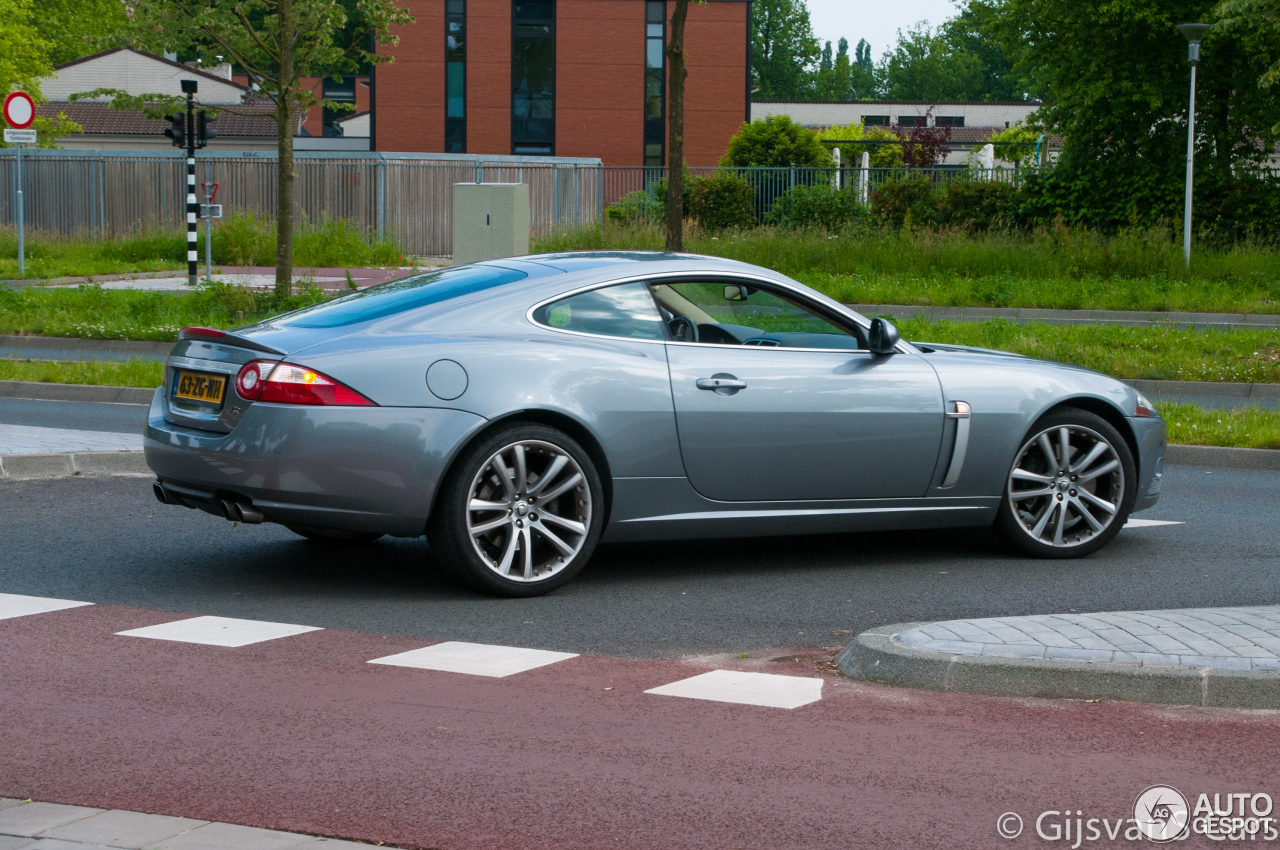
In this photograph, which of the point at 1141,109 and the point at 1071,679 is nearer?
the point at 1071,679

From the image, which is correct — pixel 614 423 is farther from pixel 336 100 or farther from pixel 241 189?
pixel 336 100

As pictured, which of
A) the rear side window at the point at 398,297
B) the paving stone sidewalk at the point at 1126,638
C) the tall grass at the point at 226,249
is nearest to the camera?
the paving stone sidewalk at the point at 1126,638

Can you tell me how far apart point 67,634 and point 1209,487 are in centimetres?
735

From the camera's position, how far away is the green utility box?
1041 inches

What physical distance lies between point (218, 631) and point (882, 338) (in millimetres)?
3226

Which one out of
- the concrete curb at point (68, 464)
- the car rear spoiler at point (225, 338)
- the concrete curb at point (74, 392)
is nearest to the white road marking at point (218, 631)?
the car rear spoiler at point (225, 338)

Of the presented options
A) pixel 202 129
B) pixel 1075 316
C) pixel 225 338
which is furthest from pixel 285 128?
pixel 225 338

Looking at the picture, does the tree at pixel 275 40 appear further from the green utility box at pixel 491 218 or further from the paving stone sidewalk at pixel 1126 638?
the paving stone sidewalk at pixel 1126 638

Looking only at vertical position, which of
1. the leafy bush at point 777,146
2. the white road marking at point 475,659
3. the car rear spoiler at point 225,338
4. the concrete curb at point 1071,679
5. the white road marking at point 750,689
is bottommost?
the white road marking at point 475,659

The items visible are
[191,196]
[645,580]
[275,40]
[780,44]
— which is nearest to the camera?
[645,580]

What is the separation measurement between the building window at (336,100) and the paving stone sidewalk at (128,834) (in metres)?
83.0

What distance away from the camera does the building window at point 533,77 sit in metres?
57.7

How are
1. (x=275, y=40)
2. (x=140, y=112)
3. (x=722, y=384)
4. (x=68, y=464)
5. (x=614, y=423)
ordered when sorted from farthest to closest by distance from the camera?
(x=140, y=112), (x=275, y=40), (x=68, y=464), (x=722, y=384), (x=614, y=423)

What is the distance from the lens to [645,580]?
6867 millimetres
